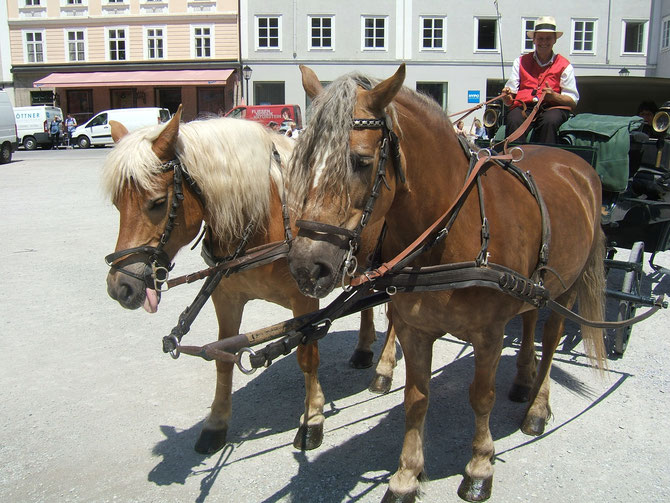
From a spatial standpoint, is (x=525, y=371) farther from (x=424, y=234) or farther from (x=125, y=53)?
(x=125, y=53)

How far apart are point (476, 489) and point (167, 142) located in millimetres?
2414

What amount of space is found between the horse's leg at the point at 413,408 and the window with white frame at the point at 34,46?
39.4 m

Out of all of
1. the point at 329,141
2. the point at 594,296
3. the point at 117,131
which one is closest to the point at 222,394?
the point at 117,131

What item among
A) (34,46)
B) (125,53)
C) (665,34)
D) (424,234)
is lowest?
(424,234)

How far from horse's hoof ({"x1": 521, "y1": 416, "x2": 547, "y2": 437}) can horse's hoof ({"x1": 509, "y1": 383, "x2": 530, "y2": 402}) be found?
0.43 meters

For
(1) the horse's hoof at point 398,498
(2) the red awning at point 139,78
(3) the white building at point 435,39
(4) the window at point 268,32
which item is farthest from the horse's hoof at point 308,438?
(4) the window at point 268,32

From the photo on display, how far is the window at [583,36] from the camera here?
102 feet

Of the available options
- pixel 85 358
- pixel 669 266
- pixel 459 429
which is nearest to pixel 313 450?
pixel 459 429

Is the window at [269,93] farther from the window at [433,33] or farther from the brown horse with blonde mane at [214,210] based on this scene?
the brown horse with blonde mane at [214,210]

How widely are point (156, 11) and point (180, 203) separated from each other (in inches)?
1391

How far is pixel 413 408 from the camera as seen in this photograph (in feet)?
9.76

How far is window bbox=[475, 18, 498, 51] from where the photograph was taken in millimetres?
31484

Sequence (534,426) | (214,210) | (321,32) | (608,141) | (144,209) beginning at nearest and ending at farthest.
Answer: (144,209)
(214,210)
(534,426)
(608,141)
(321,32)

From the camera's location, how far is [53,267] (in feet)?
24.4
